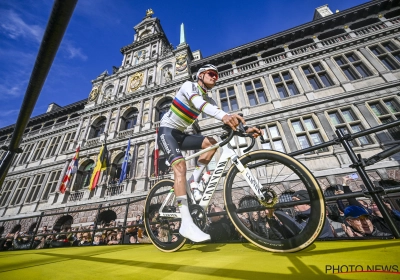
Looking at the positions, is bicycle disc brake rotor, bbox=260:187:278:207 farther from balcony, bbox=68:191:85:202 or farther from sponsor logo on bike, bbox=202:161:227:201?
balcony, bbox=68:191:85:202

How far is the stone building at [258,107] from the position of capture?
8.89m

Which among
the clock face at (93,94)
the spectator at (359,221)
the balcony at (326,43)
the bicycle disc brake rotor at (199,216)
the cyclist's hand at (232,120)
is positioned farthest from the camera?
the clock face at (93,94)

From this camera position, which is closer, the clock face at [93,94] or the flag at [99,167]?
the flag at [99,167]

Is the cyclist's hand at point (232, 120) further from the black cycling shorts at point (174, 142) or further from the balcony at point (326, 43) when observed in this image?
the balcony at point (326, 43)

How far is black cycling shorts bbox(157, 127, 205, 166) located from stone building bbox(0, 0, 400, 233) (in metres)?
7.39

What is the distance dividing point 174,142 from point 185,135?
0.31 m

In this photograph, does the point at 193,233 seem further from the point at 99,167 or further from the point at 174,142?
the point at 99,167

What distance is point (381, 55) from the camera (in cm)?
1021

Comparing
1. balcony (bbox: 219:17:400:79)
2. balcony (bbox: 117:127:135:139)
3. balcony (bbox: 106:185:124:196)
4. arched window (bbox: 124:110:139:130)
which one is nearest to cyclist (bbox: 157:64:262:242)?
balcony (bbox: 106:185:124:196)

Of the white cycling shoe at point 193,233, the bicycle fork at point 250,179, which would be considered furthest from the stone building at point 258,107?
the white cycling shoe at point 193,233

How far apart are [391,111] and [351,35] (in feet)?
22.5

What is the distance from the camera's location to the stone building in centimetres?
889

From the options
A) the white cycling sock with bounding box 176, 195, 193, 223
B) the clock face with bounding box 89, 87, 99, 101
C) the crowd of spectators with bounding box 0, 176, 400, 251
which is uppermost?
the clock face with bounding box 89, 87, 99, 101
